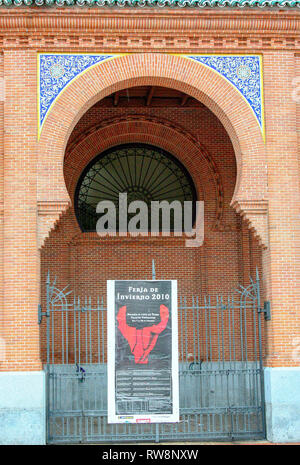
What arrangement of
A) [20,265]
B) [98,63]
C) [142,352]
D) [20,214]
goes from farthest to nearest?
[98,63] → [20,214] → [20,265] → [142,352]

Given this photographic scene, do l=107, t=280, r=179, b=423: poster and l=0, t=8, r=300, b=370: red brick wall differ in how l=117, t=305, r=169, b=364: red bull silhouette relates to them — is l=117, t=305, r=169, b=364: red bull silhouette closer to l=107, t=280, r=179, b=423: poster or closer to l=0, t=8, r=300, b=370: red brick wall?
l=107, t=280, r=179, b=423: poster

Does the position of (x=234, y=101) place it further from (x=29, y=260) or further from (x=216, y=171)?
(x=29, y=260)

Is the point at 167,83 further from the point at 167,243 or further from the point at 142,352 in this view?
the point at 142,352

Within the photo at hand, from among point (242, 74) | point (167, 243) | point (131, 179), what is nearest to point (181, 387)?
point (167, 243)

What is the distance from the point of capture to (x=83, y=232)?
528 inches

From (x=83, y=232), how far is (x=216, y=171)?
3.02 meters

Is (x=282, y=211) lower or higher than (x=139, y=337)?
higher

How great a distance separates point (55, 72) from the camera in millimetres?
10156

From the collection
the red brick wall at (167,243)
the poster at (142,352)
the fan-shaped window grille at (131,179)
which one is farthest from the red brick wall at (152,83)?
the fan-shaped window grille at (131,179)

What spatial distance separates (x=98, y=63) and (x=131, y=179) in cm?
377

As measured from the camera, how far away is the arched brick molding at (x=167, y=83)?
32.8 ft

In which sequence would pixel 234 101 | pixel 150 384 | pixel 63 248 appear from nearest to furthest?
pixel 150 384 < pixel 234 101 < pixel 63 248

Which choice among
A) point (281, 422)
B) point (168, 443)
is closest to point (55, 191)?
point (168, 443)

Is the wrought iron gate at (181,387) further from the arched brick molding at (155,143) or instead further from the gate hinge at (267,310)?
the arched brick molding at (155,143)
